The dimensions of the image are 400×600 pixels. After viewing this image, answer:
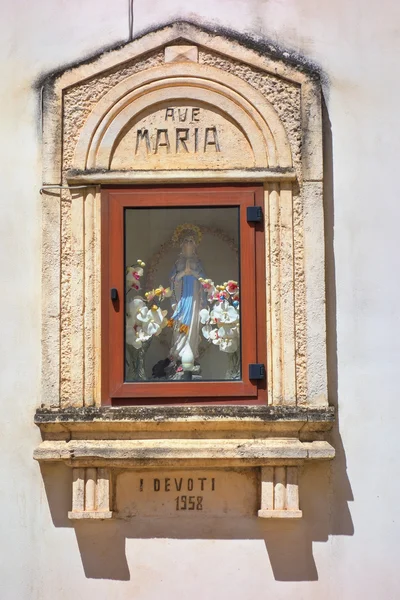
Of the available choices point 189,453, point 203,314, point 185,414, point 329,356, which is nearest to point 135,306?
point 203,314

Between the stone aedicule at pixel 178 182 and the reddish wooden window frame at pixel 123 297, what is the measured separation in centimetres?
6

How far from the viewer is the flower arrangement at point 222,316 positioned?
237 inches

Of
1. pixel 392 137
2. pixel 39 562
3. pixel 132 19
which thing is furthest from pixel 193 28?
pixel 39 562

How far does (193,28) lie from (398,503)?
3144mm

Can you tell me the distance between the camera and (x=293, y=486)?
19.0ft

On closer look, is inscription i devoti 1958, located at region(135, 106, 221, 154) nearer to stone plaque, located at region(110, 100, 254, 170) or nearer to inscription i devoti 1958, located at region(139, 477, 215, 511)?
stone plaque, located at region(110, 100, 254, 170)

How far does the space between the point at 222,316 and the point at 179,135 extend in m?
1.15

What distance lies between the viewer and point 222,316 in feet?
19.9

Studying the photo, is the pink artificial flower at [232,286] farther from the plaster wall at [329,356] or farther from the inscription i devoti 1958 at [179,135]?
the inscription i devoti 1958 at [179,135]

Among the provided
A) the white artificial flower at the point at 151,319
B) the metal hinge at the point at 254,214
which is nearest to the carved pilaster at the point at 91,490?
the white artificial flower at the point at 151,319

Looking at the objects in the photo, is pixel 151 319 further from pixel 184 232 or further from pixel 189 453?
pixel 189 453

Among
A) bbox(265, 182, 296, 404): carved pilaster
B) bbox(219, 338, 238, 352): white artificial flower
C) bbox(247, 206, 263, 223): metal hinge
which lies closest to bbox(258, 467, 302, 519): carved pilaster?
bbox(265, 182, 296, 404): carved pilaster

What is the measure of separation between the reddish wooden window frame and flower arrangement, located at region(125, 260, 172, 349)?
0.41 feet

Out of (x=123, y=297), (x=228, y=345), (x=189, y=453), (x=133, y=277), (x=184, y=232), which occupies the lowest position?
(x=189, y=453)
